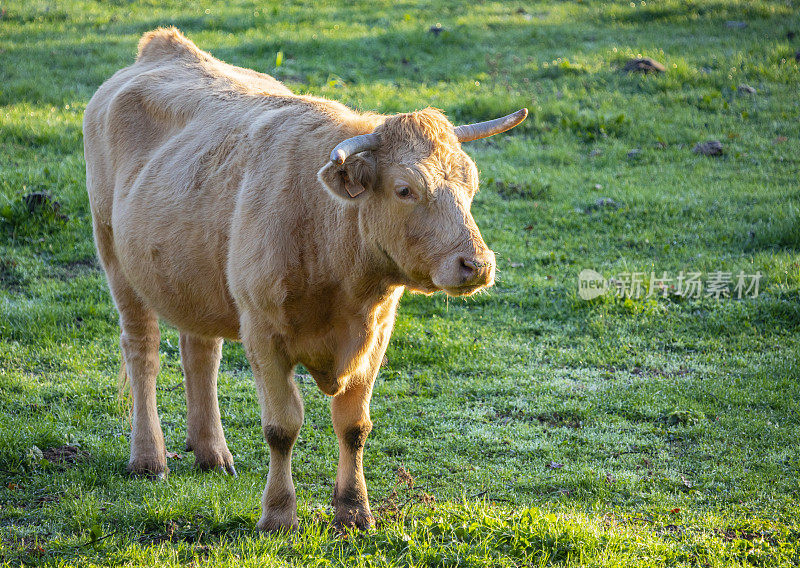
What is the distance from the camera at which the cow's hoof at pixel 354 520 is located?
514 cm

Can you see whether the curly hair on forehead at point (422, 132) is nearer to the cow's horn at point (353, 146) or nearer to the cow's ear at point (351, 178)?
the cow's horn at point (353, 146)

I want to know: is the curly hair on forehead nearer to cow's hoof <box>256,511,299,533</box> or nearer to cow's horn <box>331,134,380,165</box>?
cow's horn <box>331,134,380,165</box>

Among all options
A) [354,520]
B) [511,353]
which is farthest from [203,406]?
[511,353]

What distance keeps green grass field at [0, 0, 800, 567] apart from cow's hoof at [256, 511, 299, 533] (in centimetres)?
11

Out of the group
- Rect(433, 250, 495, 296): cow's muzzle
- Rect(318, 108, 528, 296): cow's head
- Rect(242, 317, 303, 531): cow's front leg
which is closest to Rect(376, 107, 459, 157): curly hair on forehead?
Rect(318, 108, 528, 296): cow's head

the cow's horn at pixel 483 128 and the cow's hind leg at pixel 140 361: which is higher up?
the cow's horn at pixel 483 128

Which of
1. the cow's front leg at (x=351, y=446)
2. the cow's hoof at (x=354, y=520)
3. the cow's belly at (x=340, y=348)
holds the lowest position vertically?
the cow's hoof at (x=354, y=520)

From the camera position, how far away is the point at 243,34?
16.4 metres

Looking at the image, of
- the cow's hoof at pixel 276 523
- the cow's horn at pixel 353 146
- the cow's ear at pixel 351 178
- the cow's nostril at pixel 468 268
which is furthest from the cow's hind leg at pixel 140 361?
the cow's nostril at pixel 468 268

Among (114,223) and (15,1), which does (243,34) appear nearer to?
(15,1)

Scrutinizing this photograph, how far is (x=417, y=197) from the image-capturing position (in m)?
4.38

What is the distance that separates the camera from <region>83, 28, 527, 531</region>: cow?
4.45 metres

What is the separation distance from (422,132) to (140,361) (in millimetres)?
3099

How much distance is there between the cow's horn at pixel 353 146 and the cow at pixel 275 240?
1 centimetres
